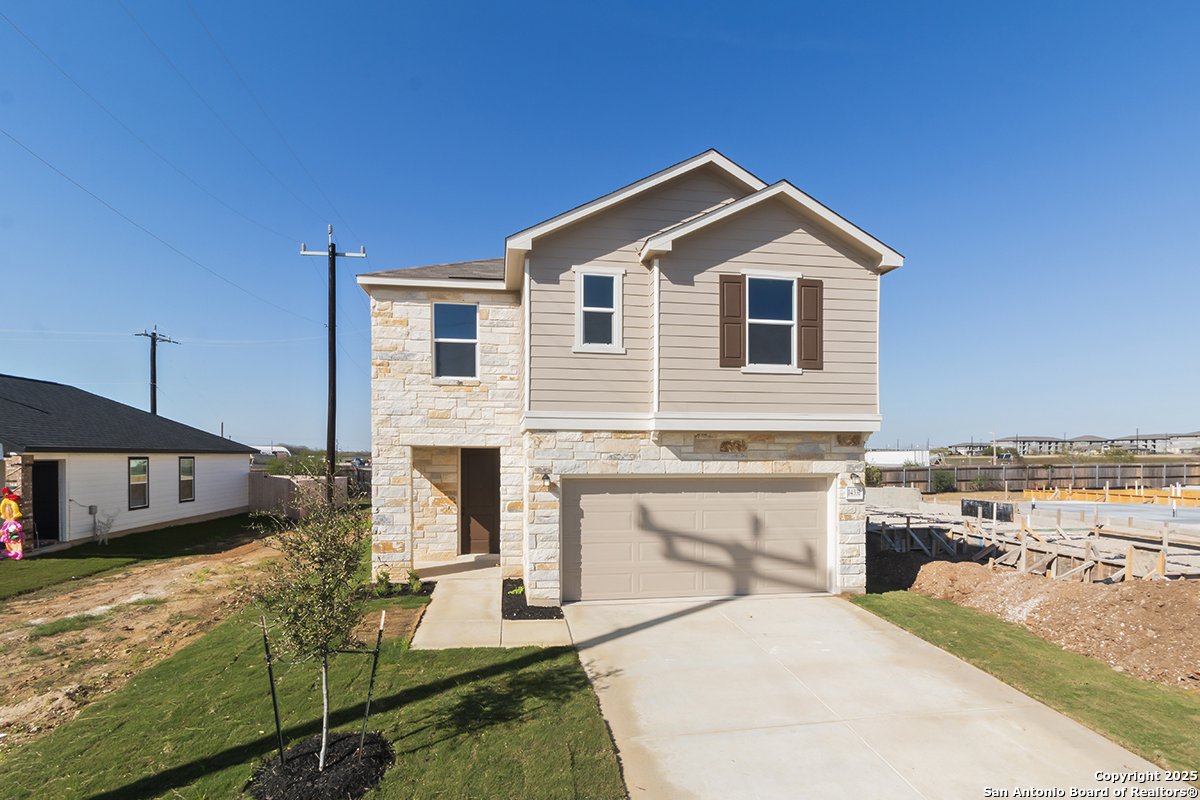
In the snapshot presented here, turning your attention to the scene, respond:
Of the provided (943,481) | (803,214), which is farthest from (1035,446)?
(803,214)

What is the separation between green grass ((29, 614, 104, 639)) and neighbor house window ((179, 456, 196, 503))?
1064cm

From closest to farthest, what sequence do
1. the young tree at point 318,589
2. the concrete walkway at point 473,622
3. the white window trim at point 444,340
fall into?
the young tree at point 318,589 < the concrete walkway at point 473,622 < the white window trim at point 444,340

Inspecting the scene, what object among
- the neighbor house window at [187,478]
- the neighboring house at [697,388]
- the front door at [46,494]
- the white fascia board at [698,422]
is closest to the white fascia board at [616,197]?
the neighboring house at [697,388]

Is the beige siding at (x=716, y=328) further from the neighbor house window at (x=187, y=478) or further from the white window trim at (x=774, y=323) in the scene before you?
the neighbor house window at (x=187, y=478)

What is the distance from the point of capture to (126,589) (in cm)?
994

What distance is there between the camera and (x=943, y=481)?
28.0 metres

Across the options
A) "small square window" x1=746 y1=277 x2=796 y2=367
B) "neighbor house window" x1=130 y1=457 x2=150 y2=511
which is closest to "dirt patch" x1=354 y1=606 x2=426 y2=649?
"small square window" x1=746 y1=277 x2=796 y2=367

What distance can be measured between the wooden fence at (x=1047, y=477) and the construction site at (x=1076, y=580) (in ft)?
34.0

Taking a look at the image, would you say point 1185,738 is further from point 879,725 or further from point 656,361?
point 656,361

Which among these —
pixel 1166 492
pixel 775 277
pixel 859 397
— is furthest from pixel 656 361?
pixel 1166 492

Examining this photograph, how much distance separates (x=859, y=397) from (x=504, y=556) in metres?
7.02

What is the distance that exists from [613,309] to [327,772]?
661cm

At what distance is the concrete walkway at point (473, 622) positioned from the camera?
6922 mm

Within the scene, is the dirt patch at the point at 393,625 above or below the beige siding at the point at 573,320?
below
